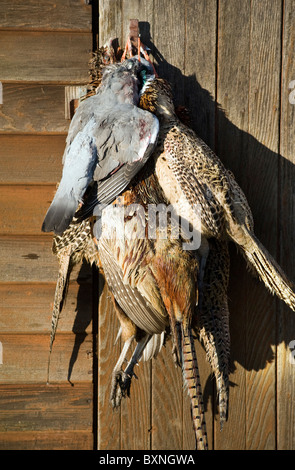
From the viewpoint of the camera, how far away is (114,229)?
1617 mm

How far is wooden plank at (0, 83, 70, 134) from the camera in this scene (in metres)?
1.94

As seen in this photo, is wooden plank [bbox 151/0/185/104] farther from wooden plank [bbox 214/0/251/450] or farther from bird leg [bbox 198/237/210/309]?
bird leg [bbox 198/237/210/309]

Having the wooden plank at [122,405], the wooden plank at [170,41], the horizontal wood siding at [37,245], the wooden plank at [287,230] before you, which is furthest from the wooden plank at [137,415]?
the wooden plank at [170,41]

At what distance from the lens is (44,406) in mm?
1988

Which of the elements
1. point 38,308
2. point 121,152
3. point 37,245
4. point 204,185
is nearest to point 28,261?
point 37,245

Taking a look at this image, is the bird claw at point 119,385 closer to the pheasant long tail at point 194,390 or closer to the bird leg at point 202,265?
the pheasant long tail at point 194,390

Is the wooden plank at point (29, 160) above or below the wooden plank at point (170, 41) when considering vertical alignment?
below

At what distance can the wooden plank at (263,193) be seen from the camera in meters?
1.90

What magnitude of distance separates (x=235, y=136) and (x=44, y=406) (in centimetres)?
126

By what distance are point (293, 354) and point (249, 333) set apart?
19 centimetres

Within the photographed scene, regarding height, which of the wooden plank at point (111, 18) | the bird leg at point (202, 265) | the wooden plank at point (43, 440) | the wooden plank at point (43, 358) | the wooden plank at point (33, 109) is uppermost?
the wooden plank at point (111, 18)

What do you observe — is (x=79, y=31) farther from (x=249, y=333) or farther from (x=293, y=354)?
(x=293, y=354)

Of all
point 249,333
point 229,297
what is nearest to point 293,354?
point 249,333

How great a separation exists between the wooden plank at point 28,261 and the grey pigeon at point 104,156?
1.34ft
